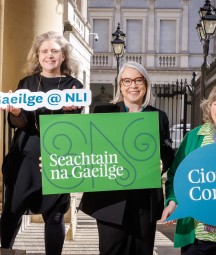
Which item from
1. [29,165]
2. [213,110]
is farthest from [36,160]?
[213,110]

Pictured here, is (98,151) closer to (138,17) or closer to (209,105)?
(209,105)

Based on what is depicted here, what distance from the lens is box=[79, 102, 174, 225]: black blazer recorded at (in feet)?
12.1

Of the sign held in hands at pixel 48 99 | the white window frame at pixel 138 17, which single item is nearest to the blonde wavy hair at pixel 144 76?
the sign held in hands at pixel 48 99

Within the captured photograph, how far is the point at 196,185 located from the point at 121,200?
0.46 meters

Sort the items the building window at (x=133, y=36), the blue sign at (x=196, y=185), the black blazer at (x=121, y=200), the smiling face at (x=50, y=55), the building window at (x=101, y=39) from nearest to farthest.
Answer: the blue sign at (x=196, y=185) → the black blazer at (x=121, y=200) → the smiling face at (x=50, y=55) → the building window at (x=101, y=39) → the building window at (x=133, y=36)

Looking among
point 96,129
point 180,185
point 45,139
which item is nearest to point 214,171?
point 180,185

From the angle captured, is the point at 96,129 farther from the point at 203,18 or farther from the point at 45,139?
the point at 203,18

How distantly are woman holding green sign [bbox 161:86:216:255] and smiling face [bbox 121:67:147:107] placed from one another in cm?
Result: 38

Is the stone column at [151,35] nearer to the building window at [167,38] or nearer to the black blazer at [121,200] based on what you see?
the building window at [167,38]

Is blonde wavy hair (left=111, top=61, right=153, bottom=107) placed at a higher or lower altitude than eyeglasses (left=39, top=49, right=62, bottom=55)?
lower

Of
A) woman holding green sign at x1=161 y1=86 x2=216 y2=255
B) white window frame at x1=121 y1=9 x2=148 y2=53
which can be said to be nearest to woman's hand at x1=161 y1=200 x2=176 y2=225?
woman holding green sign at x1=161 y1=86 x2=216 y2=255

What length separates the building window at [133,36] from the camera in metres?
41.8

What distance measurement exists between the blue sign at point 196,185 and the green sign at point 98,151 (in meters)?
0.21

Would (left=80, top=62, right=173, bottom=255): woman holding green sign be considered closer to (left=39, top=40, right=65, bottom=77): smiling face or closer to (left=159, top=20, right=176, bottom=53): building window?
(left=39, top=40, right=65, bottom=77): smiling face
